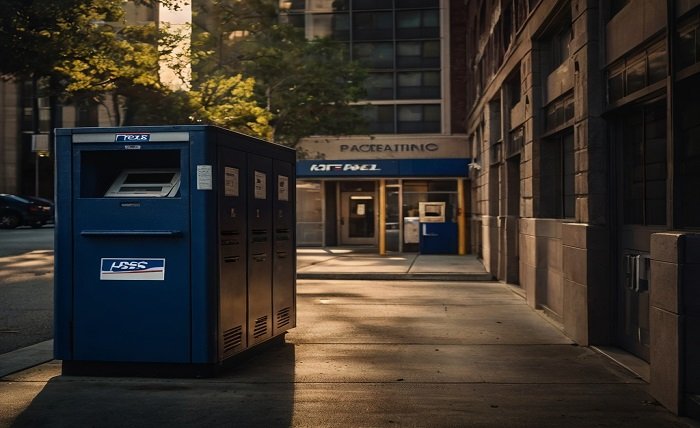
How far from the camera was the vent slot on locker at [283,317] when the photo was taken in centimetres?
873

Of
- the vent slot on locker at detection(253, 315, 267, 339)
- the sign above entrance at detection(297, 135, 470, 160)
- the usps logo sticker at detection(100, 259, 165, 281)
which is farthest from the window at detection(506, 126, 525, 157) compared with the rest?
the sign above entrance at detection(297, 135, 470, 160)

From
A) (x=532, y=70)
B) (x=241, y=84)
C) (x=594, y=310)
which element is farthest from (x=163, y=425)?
(x=241, y=84)

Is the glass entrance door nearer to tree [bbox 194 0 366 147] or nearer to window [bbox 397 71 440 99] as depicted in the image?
tree [bbox 194 0 366 147]

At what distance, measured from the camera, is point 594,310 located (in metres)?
8.75

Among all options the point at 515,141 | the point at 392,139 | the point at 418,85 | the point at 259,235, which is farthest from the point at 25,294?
the point at 418,85

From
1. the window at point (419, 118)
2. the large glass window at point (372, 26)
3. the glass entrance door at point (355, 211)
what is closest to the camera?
the glass entrance door at point (355, 211)

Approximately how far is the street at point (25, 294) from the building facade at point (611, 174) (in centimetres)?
664

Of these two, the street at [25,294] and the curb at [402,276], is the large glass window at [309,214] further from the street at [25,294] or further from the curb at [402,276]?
the curb at [402,276]

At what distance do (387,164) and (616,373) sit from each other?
20.3m

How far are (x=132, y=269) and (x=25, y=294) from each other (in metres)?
7.61

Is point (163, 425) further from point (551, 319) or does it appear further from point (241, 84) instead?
point (241, 84)

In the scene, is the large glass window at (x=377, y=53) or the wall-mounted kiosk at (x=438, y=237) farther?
the large glass window at (x=377, y=53)

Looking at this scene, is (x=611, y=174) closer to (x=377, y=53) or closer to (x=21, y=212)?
(x=377, y=53)

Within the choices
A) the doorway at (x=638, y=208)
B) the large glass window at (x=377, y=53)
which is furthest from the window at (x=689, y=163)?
the large glass window at (x=377, y=53)
